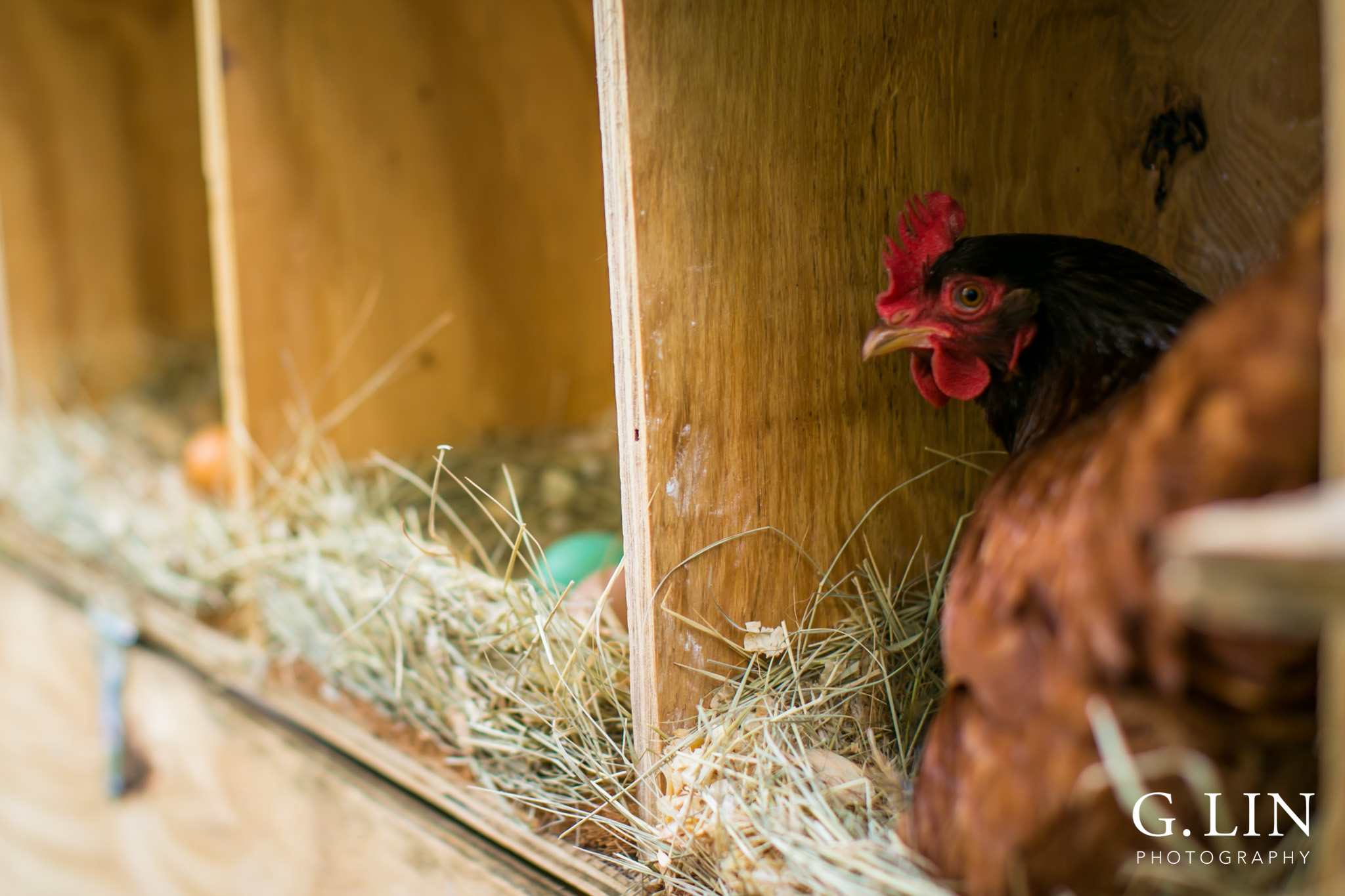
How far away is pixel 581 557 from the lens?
1.37 metres

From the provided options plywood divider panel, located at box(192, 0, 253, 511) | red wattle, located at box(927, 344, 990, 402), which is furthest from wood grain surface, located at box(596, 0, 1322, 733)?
plywood divider panel, located at box(192, 0, 253, 511)

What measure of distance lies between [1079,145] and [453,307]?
3.88ft

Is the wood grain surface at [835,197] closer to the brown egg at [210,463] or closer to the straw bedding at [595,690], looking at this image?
the straw bedding at [595,690]

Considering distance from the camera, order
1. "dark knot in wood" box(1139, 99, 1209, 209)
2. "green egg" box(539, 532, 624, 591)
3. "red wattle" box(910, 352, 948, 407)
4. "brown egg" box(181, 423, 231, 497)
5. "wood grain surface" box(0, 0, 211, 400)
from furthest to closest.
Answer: "wood grain surface" box(0, 0, 211, 400), "brown egg" box(181, 423, 231, 497), "green egg" box(539, 532, 624, 591), "dark knot in wood" box(1139, 99, 1209, 209), "red wattle" box(910, 352, 948, 407)

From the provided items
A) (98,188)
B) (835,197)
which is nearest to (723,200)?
(835,197)

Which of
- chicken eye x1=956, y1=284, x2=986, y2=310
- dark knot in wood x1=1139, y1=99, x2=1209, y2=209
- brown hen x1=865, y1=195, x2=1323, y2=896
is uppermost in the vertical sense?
dark knot in wood x1=1139, y1=99, x2=1209, y2=209

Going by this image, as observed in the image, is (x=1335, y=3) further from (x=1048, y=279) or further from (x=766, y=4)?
(x=766, y=4)

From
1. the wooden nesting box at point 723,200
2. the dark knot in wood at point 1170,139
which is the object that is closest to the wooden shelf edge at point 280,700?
the wooden nesting box at point 723,200

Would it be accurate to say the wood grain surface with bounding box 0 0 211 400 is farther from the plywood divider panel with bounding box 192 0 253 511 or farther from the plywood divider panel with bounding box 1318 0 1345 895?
the plywood divider panel with bounding box 1318 0 1345 895

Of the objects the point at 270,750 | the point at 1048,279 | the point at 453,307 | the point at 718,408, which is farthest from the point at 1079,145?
the point at 270,750

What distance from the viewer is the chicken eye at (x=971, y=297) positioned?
36.1 inches

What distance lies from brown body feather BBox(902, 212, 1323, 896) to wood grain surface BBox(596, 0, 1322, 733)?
28 cm

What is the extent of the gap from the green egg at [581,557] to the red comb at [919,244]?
1.83 feet

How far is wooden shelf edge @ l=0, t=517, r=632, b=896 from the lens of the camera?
1.02 meters
